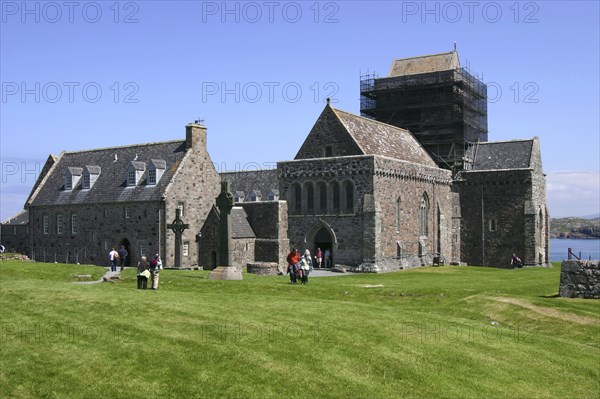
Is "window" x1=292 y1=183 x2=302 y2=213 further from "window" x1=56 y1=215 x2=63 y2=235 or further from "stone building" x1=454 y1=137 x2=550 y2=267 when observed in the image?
"window" x1=56 y1=215 x2=63 y2=235

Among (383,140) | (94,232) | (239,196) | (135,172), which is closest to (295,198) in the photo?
(383,140)

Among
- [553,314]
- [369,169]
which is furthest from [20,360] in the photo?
[369,169]

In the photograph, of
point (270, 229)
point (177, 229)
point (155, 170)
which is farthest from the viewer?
point (155, 170)

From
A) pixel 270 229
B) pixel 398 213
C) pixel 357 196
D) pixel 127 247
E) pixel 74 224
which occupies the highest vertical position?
pixel 357 196

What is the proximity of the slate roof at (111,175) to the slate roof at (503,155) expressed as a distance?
2886 cm

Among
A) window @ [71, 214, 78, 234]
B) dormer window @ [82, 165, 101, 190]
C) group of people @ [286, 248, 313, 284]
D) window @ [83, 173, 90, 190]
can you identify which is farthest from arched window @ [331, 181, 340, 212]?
window @ [71, 214, 78, 234]

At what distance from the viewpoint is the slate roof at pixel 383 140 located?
2196 inches

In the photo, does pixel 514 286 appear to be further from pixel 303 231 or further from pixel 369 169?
pixel 303 231

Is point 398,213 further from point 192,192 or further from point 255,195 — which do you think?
point 255,195

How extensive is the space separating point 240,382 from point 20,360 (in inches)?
238

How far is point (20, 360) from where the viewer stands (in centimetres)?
1825

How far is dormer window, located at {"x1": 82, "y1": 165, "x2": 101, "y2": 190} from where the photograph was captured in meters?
61.4

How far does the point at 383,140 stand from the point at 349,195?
8018 millimetres

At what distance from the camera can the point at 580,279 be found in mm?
30391
